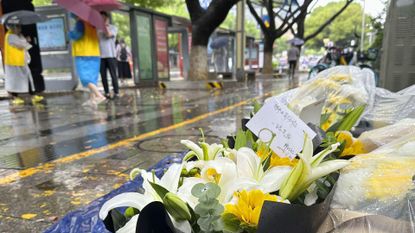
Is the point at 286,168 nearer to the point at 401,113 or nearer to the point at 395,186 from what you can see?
the point at 395,186

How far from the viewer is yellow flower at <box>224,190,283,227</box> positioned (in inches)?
35.0

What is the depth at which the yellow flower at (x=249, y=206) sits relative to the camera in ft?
2.92

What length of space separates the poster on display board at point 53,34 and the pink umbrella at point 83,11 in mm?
4116

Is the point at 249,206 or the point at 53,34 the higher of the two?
the point at 53,34

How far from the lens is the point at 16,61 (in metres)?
7.72

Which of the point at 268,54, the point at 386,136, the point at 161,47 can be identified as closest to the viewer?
the point at 386,136

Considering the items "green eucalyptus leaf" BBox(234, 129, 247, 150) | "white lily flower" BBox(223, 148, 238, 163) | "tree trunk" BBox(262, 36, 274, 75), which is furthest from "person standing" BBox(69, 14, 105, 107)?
"tree trunk" BBox(262, 36, 274, 75)

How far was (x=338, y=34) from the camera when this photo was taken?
45.3 meters

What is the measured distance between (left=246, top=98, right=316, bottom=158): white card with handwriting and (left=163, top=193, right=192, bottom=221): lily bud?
392 millimetres

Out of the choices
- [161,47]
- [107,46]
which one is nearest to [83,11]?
[107,46]

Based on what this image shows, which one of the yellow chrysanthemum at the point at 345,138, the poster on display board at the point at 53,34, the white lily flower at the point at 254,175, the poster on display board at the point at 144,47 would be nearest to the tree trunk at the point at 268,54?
the poster on display board at the point at 144,47

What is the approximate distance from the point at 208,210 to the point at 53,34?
1097 cm

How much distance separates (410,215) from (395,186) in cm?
11

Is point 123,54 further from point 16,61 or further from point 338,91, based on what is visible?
point 338,91
